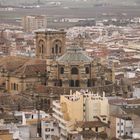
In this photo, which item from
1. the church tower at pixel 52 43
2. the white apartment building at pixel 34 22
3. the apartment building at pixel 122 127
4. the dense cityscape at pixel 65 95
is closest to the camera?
the apartment building at pixel 122 127

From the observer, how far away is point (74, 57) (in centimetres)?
6862

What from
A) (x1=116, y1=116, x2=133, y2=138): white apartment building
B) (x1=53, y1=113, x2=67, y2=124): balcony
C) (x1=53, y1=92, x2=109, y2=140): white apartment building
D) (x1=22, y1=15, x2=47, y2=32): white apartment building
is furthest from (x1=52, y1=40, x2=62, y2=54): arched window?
(x1=22, y1=15, x2=47, y2=32): white apartment building

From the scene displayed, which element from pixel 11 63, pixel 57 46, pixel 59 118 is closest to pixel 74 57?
pixel 57 46

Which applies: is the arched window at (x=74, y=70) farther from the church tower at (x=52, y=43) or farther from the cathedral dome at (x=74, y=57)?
the church tower at (x=52, y=43)

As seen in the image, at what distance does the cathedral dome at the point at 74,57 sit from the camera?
6838cm

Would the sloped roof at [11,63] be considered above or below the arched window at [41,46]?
below

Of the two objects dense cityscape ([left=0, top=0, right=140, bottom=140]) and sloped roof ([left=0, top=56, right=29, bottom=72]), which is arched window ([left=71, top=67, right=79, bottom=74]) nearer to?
dense cityscape ([left=0, top=0, right=140, bottom=140])

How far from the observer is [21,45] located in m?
129

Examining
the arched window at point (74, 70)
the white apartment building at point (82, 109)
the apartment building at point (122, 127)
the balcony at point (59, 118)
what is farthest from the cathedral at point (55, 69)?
the apartment building at point (122, 127)

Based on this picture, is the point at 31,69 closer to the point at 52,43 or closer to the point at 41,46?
the point at 52,43

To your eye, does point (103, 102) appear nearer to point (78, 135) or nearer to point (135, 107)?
point (135, 107)

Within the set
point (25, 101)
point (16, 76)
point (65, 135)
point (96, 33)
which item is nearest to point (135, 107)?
point (65, 135)

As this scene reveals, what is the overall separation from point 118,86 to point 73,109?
1290 centimetres

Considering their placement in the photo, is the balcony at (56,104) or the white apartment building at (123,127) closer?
the white apartment building at (123,127)
